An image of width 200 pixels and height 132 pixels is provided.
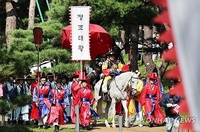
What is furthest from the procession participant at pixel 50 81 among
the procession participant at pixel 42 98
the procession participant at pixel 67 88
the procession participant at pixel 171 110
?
the procession participant at pixel 171 110

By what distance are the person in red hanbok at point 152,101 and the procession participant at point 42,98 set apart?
9.23ft

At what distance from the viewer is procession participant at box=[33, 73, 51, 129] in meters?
16.3

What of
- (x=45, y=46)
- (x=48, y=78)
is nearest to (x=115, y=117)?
(x=48, y=78)

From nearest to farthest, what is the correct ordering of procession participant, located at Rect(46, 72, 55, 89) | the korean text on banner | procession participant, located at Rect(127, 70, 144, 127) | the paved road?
the korean text on banner < the paved road < procession participant, located at Rect(46, 72, 55, 89) < procession participant, located at Rect(127, 70, 144, 127)

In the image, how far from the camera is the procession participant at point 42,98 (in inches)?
643

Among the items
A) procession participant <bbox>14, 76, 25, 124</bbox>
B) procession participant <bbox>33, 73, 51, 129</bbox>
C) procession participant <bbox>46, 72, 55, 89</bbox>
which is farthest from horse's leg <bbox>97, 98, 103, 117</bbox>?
procession participant <bbox>14, 76, 25, 124</bbox>

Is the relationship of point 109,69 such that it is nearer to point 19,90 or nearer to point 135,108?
point 135,108

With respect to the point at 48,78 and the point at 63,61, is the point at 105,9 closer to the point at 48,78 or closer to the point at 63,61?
the point at 48,78

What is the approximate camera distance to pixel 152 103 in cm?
1642

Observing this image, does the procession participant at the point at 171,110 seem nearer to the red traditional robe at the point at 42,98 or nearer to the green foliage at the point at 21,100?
the green foliage at the point at 21,100

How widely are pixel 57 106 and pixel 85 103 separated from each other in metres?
0.98

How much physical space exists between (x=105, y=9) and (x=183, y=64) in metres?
15.9

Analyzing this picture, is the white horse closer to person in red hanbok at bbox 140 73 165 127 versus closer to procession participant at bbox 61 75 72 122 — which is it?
person in red hanbok at bbox 140 73 165 127

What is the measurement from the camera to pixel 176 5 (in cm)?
167
